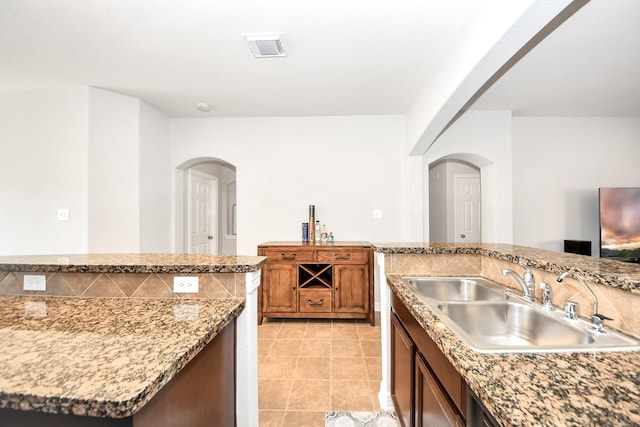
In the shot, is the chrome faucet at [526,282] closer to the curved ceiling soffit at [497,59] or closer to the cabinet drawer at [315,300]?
the curved ceiling soffit at [497,59]

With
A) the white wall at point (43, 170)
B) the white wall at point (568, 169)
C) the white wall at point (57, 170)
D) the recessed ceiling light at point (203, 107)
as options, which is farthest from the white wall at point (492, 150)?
the white wall at point (43, 170)

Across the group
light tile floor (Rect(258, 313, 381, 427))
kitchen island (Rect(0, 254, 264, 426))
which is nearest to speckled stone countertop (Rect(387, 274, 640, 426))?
kitchen island (Rect(0, 254, 264, 426))

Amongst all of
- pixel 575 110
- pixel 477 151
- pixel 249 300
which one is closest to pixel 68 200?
pixel 249 300

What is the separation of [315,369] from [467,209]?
4.22 m

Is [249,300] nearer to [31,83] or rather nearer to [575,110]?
[31,83]

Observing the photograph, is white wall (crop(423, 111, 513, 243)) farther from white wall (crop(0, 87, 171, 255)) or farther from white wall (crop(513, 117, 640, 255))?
white wall (crop(0, 87, 171, 255))

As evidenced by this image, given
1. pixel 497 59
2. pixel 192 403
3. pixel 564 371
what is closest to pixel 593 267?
pixel 564 371

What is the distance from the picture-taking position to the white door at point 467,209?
17.2 ft

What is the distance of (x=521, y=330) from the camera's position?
1283 millimetres

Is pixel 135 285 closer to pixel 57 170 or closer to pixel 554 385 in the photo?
pixel 554 385

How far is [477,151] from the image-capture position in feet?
12.1

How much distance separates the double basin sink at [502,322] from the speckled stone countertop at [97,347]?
0.88m

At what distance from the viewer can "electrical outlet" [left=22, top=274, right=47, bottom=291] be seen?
137 cm

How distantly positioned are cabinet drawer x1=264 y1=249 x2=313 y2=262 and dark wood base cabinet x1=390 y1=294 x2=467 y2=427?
1624mm
